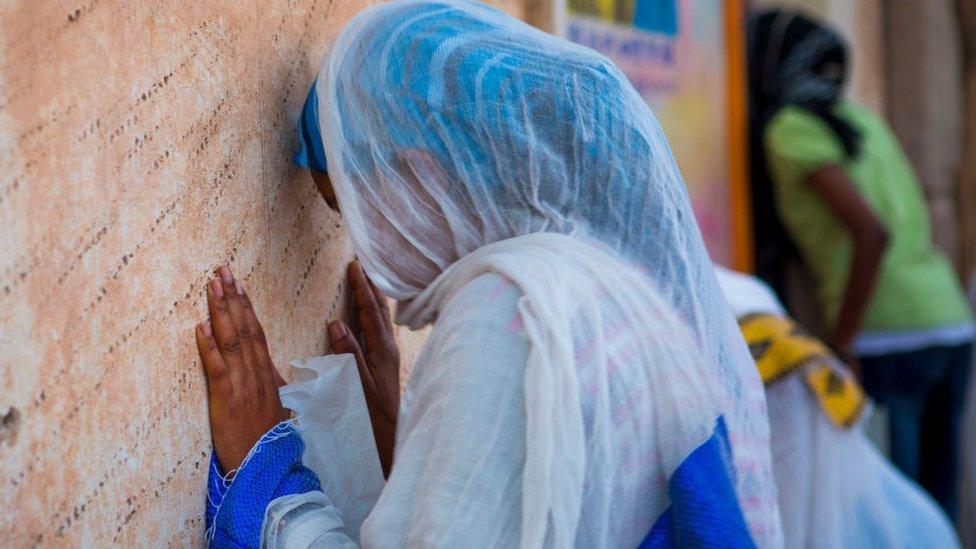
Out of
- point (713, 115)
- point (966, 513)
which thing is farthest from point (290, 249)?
point (966, 513)

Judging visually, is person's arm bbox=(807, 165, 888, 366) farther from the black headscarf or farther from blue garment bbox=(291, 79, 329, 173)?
blue garment bbox=(291, 79, 329, 173)

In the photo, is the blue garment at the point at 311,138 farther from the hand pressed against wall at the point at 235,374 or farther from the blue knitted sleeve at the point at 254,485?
the blue knitted sleeve at the point at 254,485

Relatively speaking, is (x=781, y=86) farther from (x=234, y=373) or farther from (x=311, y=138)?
(x=234, y=373)

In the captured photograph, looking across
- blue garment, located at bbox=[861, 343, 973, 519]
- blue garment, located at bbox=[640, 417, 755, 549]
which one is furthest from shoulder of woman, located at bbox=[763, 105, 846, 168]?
blue garment, located at bbox=[640, 417, 755, 549]

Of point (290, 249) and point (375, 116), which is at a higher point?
point (375, 116)

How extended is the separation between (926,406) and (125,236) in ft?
11.3

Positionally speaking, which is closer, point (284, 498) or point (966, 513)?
point (284, 498)

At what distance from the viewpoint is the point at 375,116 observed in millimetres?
1546

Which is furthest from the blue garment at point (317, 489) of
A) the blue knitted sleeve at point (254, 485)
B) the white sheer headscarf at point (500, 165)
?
the white sheer headscarf at point (500, 165)

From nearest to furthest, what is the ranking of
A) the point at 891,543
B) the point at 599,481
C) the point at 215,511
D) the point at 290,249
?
the point at 599,481 < the point at 215,511 < the point at 290,249 < the point at 891,543

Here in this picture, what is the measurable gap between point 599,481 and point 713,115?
2878 mm

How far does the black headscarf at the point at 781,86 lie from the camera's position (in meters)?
3.92

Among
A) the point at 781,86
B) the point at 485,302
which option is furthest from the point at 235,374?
the point at 781,86

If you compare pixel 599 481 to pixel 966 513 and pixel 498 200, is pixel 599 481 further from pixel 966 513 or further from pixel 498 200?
pixel 966 513
